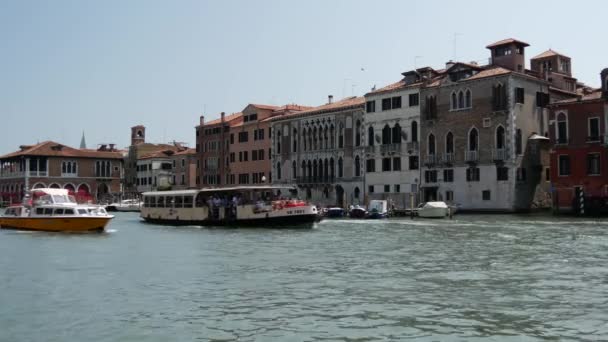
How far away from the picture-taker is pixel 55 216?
32.4 m

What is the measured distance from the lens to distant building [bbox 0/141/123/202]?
267 ft

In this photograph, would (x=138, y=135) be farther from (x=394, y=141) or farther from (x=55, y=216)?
(x=55, y=216)

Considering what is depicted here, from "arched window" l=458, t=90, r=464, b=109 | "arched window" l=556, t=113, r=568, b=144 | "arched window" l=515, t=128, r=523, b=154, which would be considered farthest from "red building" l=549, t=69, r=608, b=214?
"arched window" l=458, t=90, r=464, b=109

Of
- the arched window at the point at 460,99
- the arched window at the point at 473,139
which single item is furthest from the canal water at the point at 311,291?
the arched window at the point at 460,99

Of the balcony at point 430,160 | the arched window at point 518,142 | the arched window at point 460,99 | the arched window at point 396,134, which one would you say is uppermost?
the arched window at point 460,99

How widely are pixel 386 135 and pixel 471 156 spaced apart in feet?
25.8

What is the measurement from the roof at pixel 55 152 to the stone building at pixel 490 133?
48789 millimetres

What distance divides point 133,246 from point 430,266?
12.2 metres

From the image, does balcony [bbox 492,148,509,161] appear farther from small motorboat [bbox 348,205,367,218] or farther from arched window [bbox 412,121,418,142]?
small motorboat [bbox 348,205,367,218]

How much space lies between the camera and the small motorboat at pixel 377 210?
44562 mm

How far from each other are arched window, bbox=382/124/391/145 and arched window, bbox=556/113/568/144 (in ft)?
41.9

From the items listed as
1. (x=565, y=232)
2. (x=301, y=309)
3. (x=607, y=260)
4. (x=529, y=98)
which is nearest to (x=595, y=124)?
(x=529, y=98)

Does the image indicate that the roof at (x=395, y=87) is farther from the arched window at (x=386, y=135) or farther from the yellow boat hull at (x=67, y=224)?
the yellow boat hull at (x=67, y=224)

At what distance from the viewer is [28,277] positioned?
17.0 m
